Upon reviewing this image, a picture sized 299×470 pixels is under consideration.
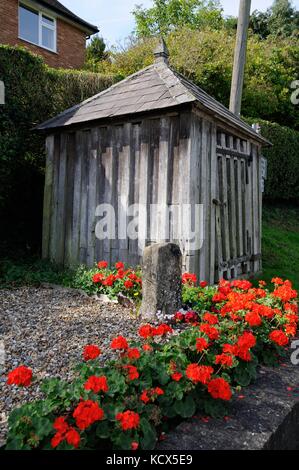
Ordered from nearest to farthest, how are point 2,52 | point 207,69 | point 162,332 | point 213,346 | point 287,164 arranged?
point 162,332 → point 213,346 → point 2,52 → point 287,164 → point 207,69

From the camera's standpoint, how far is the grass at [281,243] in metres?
8.17

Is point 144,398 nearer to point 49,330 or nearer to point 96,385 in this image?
point 96,385

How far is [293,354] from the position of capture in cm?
332

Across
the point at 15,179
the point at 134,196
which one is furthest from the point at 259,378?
the point at 15,179

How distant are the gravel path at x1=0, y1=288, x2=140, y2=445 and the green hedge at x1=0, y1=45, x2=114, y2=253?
2.50 meters

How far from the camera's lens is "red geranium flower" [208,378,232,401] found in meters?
2.18

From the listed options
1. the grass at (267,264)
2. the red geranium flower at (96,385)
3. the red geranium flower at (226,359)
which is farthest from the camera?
the grass at (267,264)

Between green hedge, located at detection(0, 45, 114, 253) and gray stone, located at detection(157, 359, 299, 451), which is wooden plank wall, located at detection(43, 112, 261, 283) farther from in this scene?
gray stone, located at detection(157, 359, 299, 451)

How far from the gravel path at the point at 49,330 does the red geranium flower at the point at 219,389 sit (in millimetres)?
1185

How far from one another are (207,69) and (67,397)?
14.3 m

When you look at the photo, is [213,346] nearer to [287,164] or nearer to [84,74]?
[84,74]

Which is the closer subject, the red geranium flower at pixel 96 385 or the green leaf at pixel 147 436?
the green leaf at pixel 147 436

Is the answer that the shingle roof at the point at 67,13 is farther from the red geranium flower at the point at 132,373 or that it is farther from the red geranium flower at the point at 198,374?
the red geranium flower at the point at 198,374

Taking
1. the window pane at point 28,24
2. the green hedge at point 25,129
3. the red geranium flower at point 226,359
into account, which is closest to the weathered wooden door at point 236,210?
the green hedge at point 25,129
